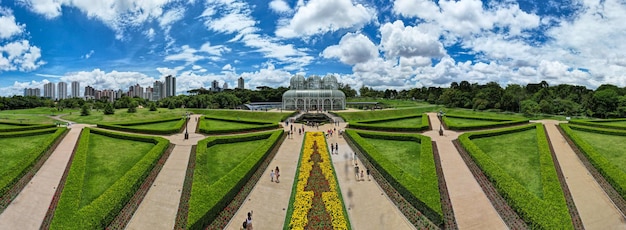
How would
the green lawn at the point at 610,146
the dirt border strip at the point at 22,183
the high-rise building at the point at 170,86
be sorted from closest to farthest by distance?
the dirt border strip at the point at 22,183 → the green lawn at the point at 610,146 → the high-rise building at the point at 170,86

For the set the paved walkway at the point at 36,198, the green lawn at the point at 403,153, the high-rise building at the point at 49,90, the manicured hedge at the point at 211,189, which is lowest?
the paved walkway at the point at 36,198

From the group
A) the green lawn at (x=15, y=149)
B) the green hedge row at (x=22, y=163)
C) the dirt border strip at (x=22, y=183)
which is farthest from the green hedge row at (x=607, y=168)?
the green lawn at (x=15, y=149)

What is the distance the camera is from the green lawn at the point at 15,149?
19.8 m

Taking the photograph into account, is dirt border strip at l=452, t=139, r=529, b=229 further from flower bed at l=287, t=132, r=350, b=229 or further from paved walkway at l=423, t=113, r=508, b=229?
flower bed at l=287, t=132, r=350, b=229

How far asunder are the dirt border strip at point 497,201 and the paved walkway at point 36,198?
22.0m

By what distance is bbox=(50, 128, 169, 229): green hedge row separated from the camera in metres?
12.0

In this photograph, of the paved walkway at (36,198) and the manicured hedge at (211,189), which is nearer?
the manicured hedge at (211,189)

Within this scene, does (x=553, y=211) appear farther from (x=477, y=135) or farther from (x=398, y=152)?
(x=477, y=135)

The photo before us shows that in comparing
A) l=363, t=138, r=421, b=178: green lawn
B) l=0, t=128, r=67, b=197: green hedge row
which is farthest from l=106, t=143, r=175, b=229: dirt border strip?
l=363, t=138, r=421, b=178: green lawn

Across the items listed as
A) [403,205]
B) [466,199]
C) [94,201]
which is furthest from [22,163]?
[466,199]

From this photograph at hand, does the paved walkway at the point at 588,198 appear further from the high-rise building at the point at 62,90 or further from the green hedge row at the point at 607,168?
the high-rise building at the point at 62,90

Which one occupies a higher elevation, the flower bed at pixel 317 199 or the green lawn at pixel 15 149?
the green lawn at pixel 15 149

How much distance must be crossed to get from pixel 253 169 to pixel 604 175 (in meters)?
22.2

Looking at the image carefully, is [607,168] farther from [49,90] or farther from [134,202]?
[49,90]
